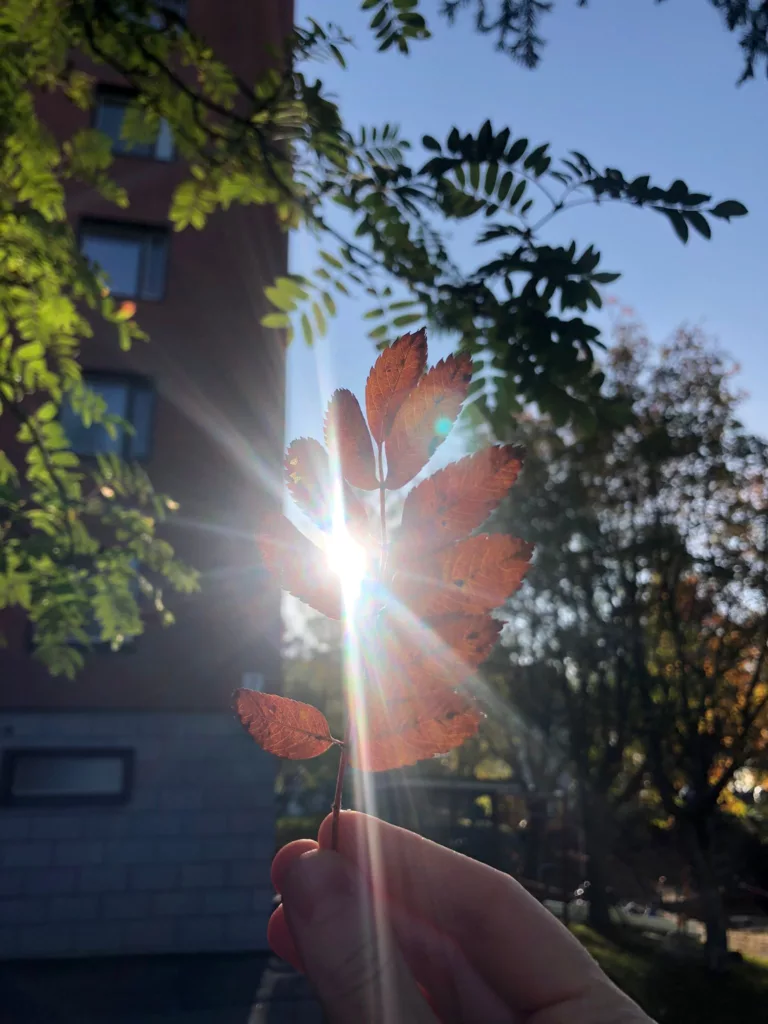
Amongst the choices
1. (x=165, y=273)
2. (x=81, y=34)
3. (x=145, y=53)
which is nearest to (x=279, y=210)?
(x=145, y=53)

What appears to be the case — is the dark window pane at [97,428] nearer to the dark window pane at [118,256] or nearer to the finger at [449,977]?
the dark window pane at [118,256]

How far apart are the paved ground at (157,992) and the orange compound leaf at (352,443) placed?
37.2ft

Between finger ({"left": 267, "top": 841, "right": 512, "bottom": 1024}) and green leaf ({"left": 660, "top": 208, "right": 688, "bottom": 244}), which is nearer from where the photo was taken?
finger ({"left": 267, "top": 841, "right": 512, "bottom": 1024})

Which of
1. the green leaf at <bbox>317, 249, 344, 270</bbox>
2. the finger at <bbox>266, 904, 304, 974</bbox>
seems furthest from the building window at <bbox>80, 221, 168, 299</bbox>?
the finger at <bbox>266, 904, 304, 974</bbox>

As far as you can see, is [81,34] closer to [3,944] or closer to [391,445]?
[391,445]

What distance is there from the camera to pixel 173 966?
1233 cm

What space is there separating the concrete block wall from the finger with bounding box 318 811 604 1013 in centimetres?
1266

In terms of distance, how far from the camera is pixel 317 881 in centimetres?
78

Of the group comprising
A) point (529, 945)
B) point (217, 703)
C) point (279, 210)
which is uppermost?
point (279, 210)

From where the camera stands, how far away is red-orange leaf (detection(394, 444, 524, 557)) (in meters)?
0.62

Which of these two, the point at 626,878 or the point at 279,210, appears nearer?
the point at 279,210

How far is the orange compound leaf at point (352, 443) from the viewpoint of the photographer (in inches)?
25.2

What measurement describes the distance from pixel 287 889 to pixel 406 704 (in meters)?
0.32

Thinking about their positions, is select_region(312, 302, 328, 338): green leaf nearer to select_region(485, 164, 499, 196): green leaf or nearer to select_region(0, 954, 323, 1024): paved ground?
select_region(485, 164, 499, 196): green leaf
